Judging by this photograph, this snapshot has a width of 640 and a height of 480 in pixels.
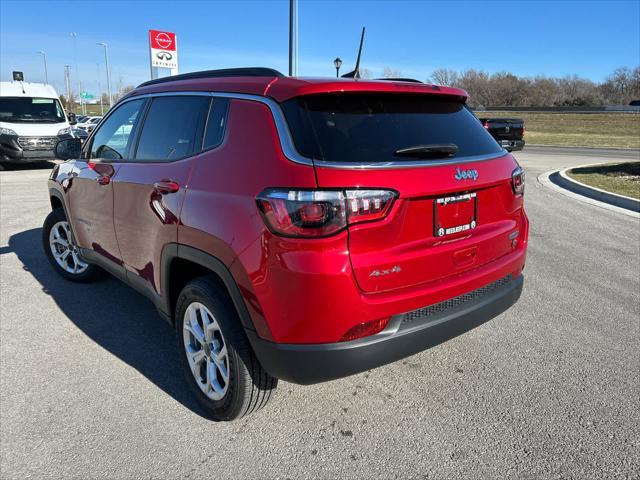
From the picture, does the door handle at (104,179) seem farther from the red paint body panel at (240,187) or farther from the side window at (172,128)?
the red paint body panel at (240,187)

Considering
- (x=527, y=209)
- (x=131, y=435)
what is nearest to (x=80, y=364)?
(x=131, y=435)

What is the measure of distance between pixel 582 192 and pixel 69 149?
10297 mm

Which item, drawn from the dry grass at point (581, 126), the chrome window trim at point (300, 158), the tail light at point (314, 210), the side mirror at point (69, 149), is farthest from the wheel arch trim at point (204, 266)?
the dry grass at point (581, 126)

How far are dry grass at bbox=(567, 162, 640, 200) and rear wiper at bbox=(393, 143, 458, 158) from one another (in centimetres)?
852

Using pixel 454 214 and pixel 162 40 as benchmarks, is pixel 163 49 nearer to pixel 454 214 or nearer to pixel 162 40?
pixel 162 40

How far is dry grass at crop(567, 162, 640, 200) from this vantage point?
10.4 m

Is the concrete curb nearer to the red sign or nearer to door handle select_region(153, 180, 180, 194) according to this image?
door handle select_region(153, 180, 180, 194)

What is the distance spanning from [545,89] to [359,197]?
4160 inches

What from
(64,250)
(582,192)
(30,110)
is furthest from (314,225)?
(30,110)

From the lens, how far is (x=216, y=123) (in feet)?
8.61

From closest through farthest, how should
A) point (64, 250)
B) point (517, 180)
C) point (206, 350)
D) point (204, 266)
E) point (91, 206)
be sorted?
1. point (204, 266)
2. point (206, 350)
3. point (517, 180)
4. point (91, 206)
5. point (64, 250)

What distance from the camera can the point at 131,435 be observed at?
2590mm

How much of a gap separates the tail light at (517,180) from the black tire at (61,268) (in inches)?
148

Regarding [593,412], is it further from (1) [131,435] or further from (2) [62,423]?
(2) [62,423]
